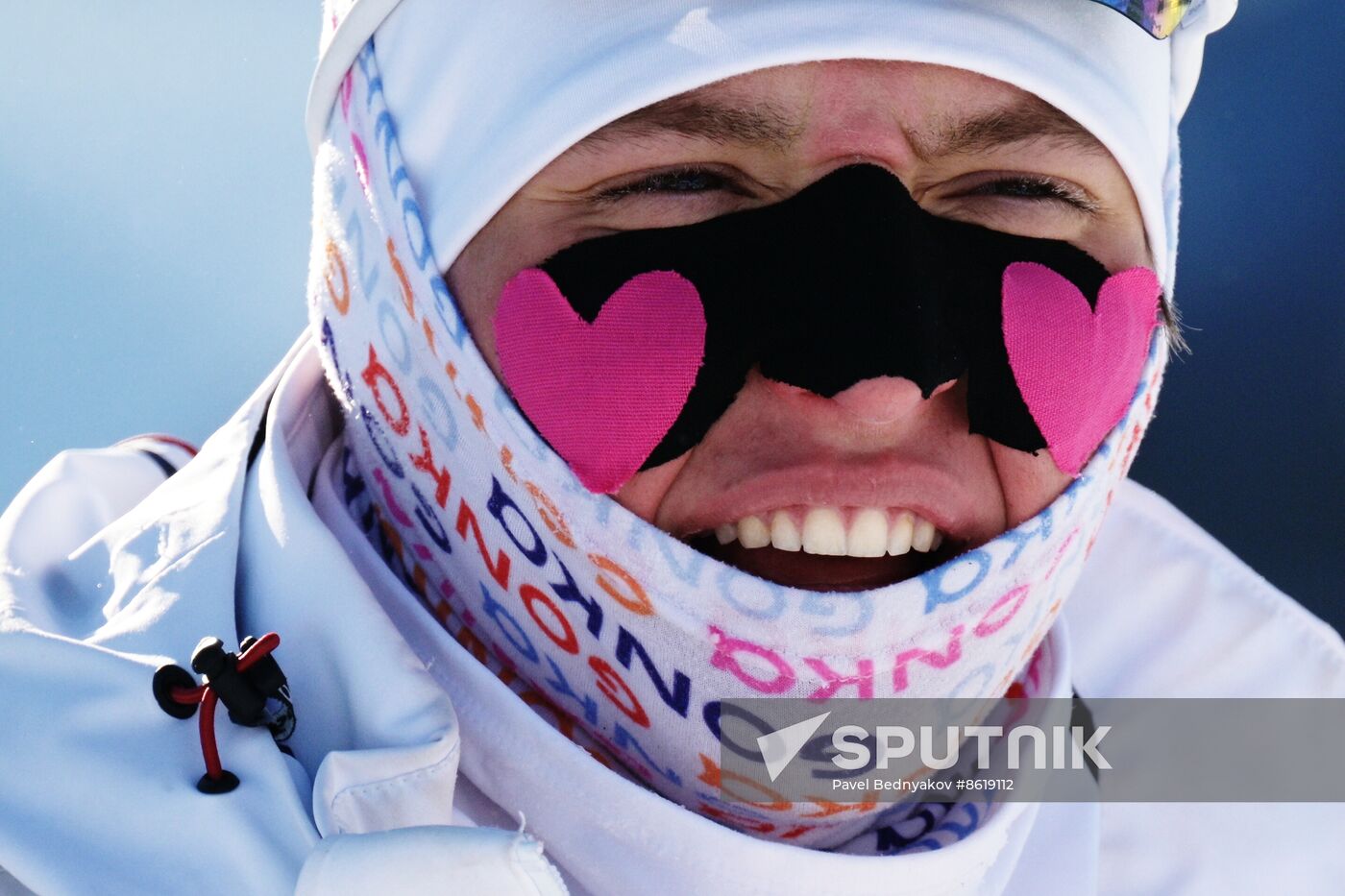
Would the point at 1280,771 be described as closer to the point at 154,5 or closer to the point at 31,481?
the point at 31,481

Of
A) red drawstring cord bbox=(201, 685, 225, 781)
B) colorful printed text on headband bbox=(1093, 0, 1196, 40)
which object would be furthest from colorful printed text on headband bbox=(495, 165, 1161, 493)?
red drawstring cord bbox=(201, 685, 225, 781)

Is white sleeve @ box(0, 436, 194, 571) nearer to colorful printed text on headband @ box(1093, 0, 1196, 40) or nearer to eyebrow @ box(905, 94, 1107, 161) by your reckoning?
eyebrow @ box(905, 94, 1107, 161)

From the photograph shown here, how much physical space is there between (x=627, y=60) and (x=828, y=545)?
493 millimetres

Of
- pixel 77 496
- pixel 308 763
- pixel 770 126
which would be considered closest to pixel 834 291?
pixel 770 126

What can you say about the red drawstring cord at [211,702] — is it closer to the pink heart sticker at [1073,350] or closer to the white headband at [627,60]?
the white headband at [627,60]

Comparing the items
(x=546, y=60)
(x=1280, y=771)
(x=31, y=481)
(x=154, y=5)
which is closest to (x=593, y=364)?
(x=546, y=60)

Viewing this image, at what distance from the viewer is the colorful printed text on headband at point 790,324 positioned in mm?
1339

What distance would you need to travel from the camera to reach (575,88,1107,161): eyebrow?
140cm

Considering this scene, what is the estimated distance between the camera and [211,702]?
132 cm

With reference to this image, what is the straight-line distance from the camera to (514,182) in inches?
56.8

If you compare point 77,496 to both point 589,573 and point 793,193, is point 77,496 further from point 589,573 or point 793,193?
point 793,193

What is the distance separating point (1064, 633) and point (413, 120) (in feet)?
3.41

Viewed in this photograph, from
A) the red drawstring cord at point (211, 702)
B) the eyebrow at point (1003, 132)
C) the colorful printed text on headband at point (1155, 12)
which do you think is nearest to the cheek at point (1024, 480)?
the eyebrow at point (1003, 132)

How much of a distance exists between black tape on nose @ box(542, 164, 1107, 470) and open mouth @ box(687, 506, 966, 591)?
0.38 ft
